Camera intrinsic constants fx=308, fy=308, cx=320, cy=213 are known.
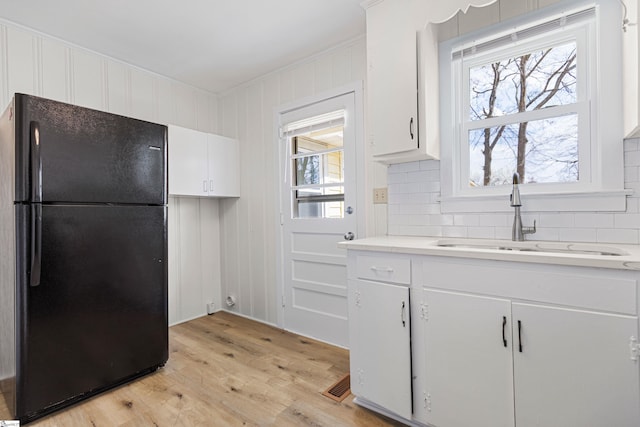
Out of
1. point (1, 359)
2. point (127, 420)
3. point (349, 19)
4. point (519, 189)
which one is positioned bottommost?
point (127, 420)

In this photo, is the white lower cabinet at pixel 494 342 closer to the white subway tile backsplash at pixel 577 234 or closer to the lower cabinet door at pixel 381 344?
the lower cabinet door at pixel 381 344

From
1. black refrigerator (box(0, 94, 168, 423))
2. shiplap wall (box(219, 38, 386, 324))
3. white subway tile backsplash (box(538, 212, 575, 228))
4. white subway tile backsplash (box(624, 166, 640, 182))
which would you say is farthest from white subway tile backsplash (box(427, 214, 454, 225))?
black refrigerator (box(0, 94, 168, 423))

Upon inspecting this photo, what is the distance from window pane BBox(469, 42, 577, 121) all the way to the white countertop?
780mm

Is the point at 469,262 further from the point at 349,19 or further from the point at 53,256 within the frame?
the point at 53,256

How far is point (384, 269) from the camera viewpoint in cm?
162

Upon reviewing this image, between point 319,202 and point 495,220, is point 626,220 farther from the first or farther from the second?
point 319,202

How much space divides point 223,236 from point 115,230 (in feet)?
5.15

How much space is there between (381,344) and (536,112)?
1.56m

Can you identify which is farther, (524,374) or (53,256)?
(53,256)

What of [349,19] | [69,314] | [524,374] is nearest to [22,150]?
[69,314]

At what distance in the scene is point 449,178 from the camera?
1985 mm

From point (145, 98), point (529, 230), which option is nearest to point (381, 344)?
point (529, 230)

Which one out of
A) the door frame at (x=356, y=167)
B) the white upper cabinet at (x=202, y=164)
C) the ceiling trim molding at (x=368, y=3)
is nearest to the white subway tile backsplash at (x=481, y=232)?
the door frame at (x=356, y=167)

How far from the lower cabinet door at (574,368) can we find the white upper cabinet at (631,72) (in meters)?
0.87
